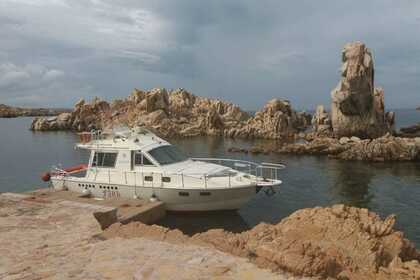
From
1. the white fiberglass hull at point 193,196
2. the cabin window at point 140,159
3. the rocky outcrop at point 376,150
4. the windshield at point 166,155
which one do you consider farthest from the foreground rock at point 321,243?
the rocky outcrop at point 376,150

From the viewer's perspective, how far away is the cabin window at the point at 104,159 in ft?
64.8

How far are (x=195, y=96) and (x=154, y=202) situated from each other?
78092 mm

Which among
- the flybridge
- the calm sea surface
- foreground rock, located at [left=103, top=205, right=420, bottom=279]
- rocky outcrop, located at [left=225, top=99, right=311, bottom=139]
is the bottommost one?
the calm sea surface

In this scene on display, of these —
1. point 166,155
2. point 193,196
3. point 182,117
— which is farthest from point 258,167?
point 182,117

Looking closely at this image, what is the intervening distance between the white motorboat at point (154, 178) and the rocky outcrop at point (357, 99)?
39.3 metres

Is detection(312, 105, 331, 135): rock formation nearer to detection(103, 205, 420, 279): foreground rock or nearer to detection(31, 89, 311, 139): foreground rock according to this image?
detection(31, 89, 311, 139): foreground rock

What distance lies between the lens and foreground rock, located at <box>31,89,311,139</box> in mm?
68312

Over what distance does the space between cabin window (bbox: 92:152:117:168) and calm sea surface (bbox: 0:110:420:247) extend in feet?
14.0

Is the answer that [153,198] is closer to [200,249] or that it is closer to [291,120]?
[200,249]

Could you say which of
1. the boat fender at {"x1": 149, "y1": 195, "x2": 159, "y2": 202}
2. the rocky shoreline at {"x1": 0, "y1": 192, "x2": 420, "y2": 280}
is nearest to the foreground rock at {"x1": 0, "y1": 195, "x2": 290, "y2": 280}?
the rocky shoreline at {"x1": 0, "y1": 192, "x2": 420, "y2": 280}

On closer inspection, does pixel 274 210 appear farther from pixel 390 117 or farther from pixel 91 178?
pixel 390 117

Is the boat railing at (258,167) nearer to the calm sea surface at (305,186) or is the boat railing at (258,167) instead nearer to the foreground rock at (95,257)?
Result: the calm sea surface at (305,186)

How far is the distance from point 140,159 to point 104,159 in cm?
217

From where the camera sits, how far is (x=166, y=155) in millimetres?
19891
